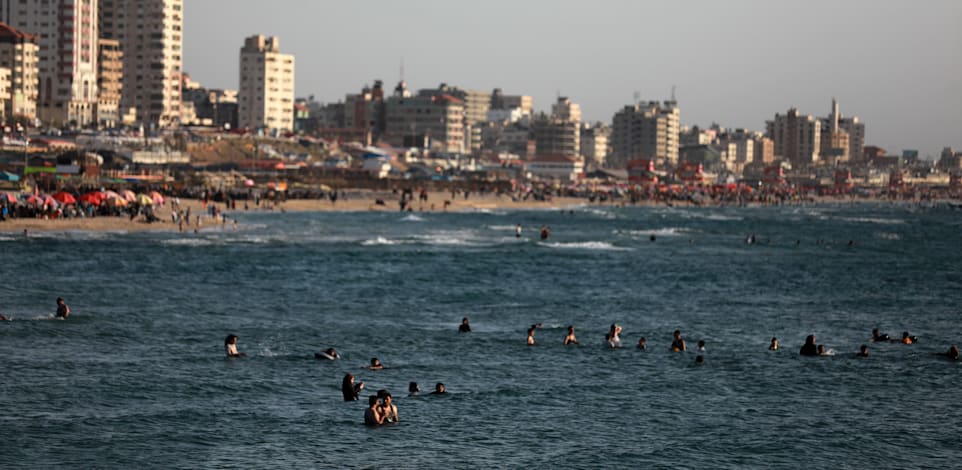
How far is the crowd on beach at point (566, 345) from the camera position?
31672 mm

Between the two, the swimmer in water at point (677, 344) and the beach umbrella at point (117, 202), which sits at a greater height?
the beach umbrella at point (117, 202)

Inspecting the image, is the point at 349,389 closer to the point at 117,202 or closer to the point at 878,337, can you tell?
the point at 878,337

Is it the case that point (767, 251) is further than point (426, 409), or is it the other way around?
point (767, 251)

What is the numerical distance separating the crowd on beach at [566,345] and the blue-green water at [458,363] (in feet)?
1.31

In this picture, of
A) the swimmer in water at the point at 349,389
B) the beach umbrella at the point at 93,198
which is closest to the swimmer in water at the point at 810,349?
the swimmer in water at the point at 349,389

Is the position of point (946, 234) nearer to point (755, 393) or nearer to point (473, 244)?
point (473, 244)

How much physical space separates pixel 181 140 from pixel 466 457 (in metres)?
175

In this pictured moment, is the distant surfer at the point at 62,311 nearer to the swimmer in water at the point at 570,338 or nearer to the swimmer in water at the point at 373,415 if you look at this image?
the swimmer in water at the point at 570,338

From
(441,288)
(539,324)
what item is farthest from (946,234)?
(539,324)

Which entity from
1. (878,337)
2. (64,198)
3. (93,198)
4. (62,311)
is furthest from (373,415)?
(93,198)

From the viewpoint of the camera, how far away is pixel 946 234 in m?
142

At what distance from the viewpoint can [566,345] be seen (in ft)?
147

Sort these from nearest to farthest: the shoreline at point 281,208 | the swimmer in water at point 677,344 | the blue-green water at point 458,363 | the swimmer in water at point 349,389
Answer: the blue-green water at point 458,363 → the swimmer in water at point 349,389 → the swimmer in water at point 677,344 → the shoreline at point 281,208

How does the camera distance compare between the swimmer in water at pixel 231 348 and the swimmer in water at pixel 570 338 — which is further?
the swimmer in water at pixel 570 338
